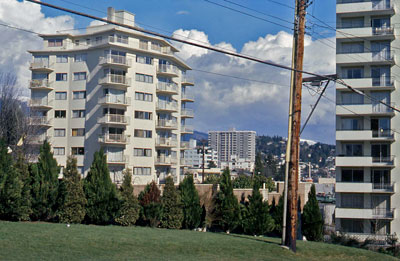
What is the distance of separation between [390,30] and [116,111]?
103ft

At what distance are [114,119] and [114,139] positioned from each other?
7.68ft

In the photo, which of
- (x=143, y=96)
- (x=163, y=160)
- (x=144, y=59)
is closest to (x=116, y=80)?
(x=143, y=96)

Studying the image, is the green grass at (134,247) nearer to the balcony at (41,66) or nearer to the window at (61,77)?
the window at (61,77)

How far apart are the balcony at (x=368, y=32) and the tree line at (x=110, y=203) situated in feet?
64.3

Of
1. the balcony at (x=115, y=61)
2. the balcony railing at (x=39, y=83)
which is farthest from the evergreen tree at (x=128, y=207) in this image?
the balcony railing at (x=39, y=83)

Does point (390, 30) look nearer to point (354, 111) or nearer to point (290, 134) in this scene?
point (354, 111)

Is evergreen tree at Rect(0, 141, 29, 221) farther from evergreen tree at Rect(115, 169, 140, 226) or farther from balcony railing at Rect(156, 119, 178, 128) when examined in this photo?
balcony railing at Rect(156, 119, 178, 128)

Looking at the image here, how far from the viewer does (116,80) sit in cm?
5997

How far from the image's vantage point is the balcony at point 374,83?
155ft

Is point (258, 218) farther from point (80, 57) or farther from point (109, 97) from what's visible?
point (80, 57)

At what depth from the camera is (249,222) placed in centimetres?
3231

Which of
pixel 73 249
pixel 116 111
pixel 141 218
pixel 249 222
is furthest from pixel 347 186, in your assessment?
pixel 73 249

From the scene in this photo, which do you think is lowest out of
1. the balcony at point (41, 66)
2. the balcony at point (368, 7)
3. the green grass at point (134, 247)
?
the green grass at point (134, 247)

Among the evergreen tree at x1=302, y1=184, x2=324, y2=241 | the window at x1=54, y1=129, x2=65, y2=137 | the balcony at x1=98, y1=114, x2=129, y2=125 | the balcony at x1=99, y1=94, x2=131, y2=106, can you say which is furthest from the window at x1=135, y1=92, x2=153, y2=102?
the evergreen tree at x1=302, y1=184, x2=324, y2=241
